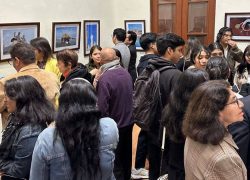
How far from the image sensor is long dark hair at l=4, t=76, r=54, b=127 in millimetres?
2252

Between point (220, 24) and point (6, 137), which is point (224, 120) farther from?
point (220, 24)

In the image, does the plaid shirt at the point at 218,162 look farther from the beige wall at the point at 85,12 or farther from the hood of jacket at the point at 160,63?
the beige wall at the point at 85,12

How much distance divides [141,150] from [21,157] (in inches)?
102

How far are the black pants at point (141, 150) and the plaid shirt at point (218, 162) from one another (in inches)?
107

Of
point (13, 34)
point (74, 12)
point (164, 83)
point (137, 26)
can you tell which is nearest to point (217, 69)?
point (164, 83)

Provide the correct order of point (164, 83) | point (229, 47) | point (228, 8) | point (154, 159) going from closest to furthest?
1. point (164, 83)
2. point (154, 159)
3. point (229, 47)
4. point (228, 8)

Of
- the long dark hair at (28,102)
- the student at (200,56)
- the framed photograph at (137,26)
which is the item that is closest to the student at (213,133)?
the long dark hair at (28,102)

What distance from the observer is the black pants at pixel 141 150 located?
15.0ft

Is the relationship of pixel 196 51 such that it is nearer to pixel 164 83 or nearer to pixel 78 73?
pixel 164 83

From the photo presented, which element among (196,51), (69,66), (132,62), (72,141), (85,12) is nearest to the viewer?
(72,141)

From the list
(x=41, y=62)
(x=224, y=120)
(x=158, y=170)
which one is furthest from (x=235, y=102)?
(x=41, y=62)

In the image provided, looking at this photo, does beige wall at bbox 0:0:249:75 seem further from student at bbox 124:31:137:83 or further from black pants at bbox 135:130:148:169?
black pants at bbox 135:130:148:169

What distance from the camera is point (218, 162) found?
67.7 inches

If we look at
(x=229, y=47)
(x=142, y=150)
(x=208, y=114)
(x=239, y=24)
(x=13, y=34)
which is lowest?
(x=142, y=150)
